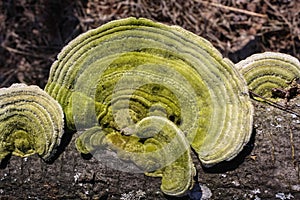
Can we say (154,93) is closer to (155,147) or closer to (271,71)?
(155,147)

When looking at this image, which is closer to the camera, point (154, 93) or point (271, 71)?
point (154, 93)

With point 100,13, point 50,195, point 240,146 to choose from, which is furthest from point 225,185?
point 100,13

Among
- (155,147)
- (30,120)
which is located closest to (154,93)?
(155,147)

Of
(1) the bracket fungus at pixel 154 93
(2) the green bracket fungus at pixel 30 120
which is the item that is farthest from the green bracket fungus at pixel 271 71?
(2) the green bracket fungus at pixel 30 120

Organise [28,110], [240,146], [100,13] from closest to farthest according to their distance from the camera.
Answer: [240,146] → [28,110] → [100,13]

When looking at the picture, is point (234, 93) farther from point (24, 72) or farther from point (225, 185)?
point (24, 72)

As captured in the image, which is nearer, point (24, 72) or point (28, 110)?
point (28, 110)

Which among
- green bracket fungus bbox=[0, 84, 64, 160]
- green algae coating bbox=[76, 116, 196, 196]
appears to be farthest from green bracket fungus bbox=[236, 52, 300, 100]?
green bracket fungus bbox=[0, 84, 64, 160]
